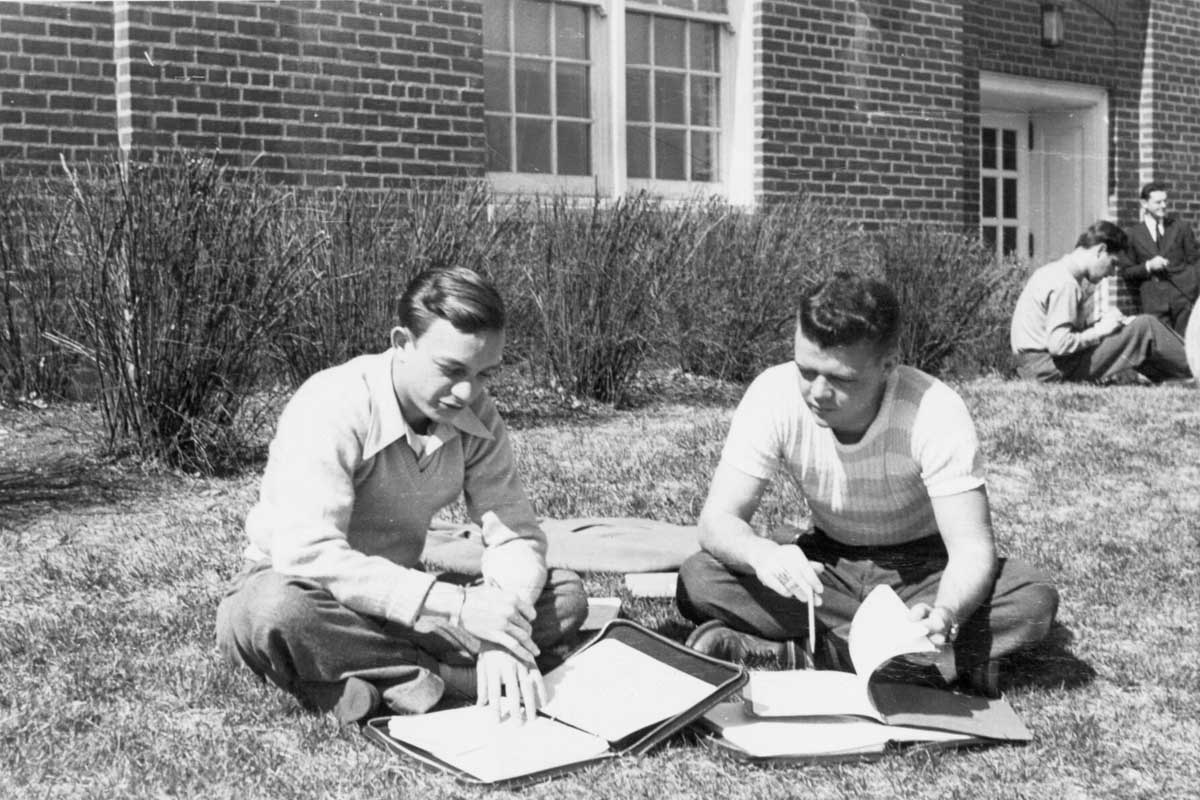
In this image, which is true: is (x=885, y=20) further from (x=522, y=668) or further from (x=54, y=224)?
(x=522, y=668)

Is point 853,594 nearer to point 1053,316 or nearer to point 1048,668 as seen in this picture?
point 1048,668

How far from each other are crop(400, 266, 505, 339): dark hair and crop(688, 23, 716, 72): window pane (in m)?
7.44

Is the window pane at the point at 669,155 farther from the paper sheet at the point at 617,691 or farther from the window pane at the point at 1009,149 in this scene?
the paper sheet at the point at 617,691

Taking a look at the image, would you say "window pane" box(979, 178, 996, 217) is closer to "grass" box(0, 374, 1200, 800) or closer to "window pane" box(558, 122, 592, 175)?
"window pane" box(558, 122, 592, 175)

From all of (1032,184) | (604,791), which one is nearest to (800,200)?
(1032,184)

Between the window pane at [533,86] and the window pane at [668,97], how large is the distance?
91 centimetres

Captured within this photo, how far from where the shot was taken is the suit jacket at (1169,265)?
44.1 feet

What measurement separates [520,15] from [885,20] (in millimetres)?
3160

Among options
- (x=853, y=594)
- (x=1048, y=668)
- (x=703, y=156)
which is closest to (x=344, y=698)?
(x=853, y=594)

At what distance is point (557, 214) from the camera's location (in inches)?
318

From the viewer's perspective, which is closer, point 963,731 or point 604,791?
point 604,791

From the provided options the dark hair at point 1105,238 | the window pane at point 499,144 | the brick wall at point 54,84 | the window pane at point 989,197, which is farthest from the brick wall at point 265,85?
the window pane at point 989,197

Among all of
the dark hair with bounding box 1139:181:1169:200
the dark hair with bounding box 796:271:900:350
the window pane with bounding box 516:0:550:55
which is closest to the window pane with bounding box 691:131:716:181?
the window pane with bounding box 516:0:550:55

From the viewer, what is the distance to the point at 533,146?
9.71 m
